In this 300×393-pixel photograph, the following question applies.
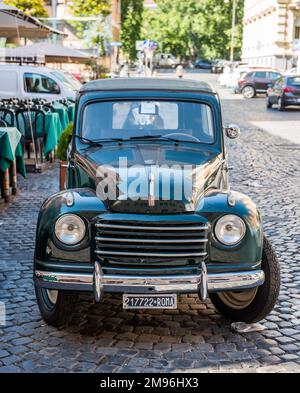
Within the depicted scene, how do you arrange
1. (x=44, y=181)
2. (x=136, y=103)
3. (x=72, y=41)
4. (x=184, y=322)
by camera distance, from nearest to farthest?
(x=184, y=322), (x=136, y=103), (x=44, y=181), (x=72, y=41)

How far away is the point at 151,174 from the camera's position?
197 inches

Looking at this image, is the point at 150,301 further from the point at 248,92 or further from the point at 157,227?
the point at 248,92

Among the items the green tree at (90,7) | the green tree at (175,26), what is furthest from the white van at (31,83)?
the green tree at (175,26)

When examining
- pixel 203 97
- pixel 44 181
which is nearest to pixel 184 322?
pixel 203 97

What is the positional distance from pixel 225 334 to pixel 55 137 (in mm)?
8346

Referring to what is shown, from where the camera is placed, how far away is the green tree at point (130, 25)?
6681cm

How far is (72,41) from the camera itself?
5081 centimetres

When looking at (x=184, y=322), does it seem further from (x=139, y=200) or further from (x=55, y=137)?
(x=55, y=137)

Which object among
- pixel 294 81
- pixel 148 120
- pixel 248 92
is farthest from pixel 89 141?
pixel 248 92

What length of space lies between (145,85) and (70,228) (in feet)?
6.41

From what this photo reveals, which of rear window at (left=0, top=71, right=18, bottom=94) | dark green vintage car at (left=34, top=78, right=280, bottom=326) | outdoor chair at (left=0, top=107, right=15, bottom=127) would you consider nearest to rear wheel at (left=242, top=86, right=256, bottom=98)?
rear window at (left=0, top=71, right=18, bottom=94)

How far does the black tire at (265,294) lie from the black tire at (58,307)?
1.25 m

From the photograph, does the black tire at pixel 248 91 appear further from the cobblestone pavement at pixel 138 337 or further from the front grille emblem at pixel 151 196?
the front grille emblem at pixel 151 196
